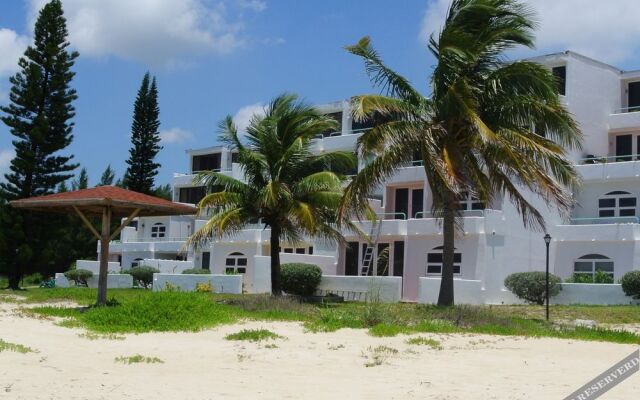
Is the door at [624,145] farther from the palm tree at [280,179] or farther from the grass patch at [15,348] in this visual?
the grass patch at [15,348]

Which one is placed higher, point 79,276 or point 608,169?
point 608,169

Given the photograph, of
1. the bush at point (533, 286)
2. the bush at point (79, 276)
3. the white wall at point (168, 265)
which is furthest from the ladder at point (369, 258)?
the bush at point (79, 276)

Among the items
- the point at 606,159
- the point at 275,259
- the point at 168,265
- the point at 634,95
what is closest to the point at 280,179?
the point at 275,259

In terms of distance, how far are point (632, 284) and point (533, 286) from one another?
10.4ft

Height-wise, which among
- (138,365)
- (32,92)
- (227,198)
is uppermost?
(32,92)

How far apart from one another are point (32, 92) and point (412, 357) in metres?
30.0

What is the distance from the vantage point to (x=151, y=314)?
1730 centimetres

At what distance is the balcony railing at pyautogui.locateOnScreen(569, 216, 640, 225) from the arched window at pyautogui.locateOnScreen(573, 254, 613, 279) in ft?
4.26

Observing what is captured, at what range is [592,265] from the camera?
31656 millimetres

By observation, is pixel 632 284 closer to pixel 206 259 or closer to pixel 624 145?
pixel 624 145

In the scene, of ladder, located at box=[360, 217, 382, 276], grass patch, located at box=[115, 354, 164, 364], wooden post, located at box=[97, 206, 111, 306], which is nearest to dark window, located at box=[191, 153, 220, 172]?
ladder, located at box=[360, 217, 382, 276]

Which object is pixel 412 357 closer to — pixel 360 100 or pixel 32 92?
pixel 360 100

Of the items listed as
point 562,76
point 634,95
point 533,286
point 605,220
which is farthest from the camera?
point 634,95

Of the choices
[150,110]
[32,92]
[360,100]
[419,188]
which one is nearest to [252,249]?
[419,188]
